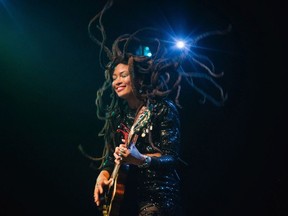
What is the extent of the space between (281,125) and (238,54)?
886mm

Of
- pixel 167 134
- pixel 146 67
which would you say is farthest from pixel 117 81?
pixel 167 134

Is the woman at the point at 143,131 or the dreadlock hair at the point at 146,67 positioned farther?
the dreadlock hair at the point at 146,67

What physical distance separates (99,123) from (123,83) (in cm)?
129

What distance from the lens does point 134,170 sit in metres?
3.07

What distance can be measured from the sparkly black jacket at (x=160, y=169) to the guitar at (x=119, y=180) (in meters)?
0.09

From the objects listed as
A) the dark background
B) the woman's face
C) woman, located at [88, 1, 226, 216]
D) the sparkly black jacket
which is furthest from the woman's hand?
the dark background

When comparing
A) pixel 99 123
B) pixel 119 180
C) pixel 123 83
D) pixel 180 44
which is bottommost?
pixel 119 180

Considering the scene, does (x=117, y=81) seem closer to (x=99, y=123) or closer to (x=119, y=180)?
(x=119, y=180)

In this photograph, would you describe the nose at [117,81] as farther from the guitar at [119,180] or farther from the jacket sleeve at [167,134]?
the jacket sleeve at [167,134]

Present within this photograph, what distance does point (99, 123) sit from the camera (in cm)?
467

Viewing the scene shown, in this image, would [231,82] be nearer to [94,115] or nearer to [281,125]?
[281,125]

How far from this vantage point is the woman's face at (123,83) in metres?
3.51

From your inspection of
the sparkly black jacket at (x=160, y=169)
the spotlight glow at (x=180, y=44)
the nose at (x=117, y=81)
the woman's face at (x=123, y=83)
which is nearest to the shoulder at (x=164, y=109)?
the sparkly black jacket at (x=160, y=169)

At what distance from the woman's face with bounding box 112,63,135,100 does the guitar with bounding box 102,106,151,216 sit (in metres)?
0.26
